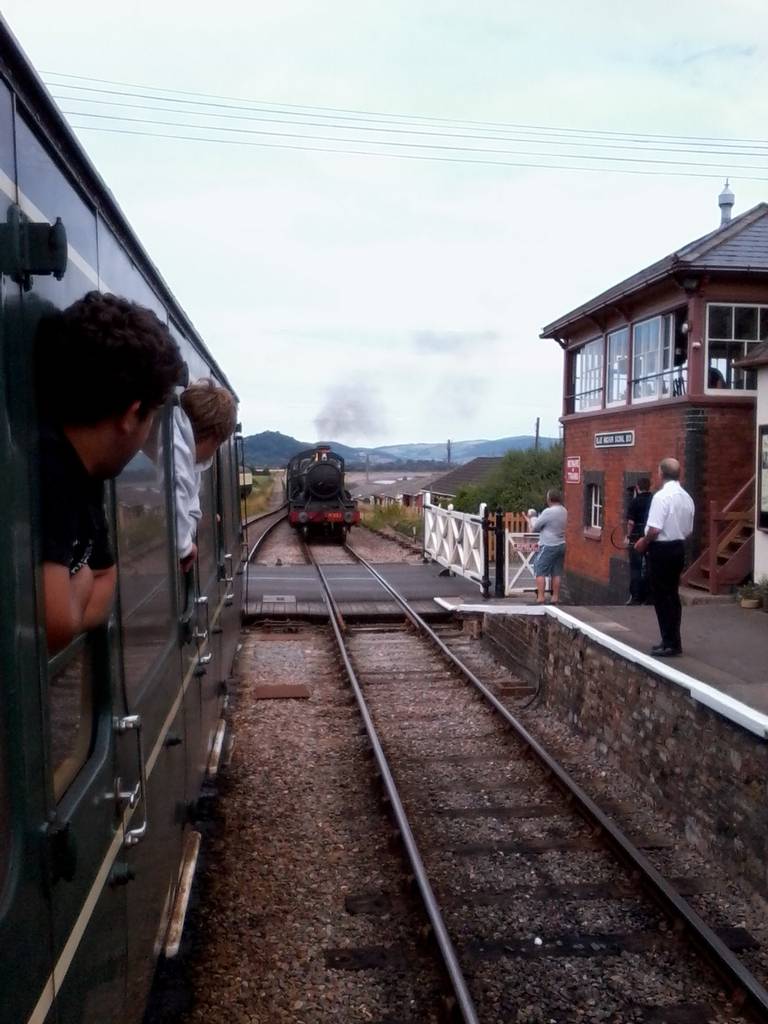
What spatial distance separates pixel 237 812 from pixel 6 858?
508 cm

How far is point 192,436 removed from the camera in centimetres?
371

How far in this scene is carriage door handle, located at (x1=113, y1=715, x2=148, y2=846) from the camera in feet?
7.75

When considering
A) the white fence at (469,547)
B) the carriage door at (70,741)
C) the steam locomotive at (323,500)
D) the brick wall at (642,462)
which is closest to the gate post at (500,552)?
the white fence at (469,547)

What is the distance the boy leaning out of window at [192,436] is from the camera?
12.1 feet

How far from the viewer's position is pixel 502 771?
713cm

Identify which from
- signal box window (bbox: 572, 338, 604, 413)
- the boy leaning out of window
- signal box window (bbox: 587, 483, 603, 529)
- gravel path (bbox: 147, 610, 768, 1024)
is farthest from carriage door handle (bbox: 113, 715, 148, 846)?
signal box window (bbox: 572, 338, 604, 413)

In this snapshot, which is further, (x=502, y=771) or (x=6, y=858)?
(x=502, y=771)

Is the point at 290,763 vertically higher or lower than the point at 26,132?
lower

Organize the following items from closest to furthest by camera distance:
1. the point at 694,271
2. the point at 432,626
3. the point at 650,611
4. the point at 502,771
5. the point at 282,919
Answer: the point at 282,919
the point at 502,771
the point at 650,611
the point at 694,271
the point at 432,626

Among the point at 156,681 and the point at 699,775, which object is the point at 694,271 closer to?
the point at 699,775

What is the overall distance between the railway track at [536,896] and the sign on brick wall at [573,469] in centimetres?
953

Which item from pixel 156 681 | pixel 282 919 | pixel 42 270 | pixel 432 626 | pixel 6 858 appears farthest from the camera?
pixel 432 626

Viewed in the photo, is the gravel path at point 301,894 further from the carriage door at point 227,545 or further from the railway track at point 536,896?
the carriage door at point 227,545

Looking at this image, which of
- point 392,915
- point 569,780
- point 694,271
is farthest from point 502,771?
point 694,271
